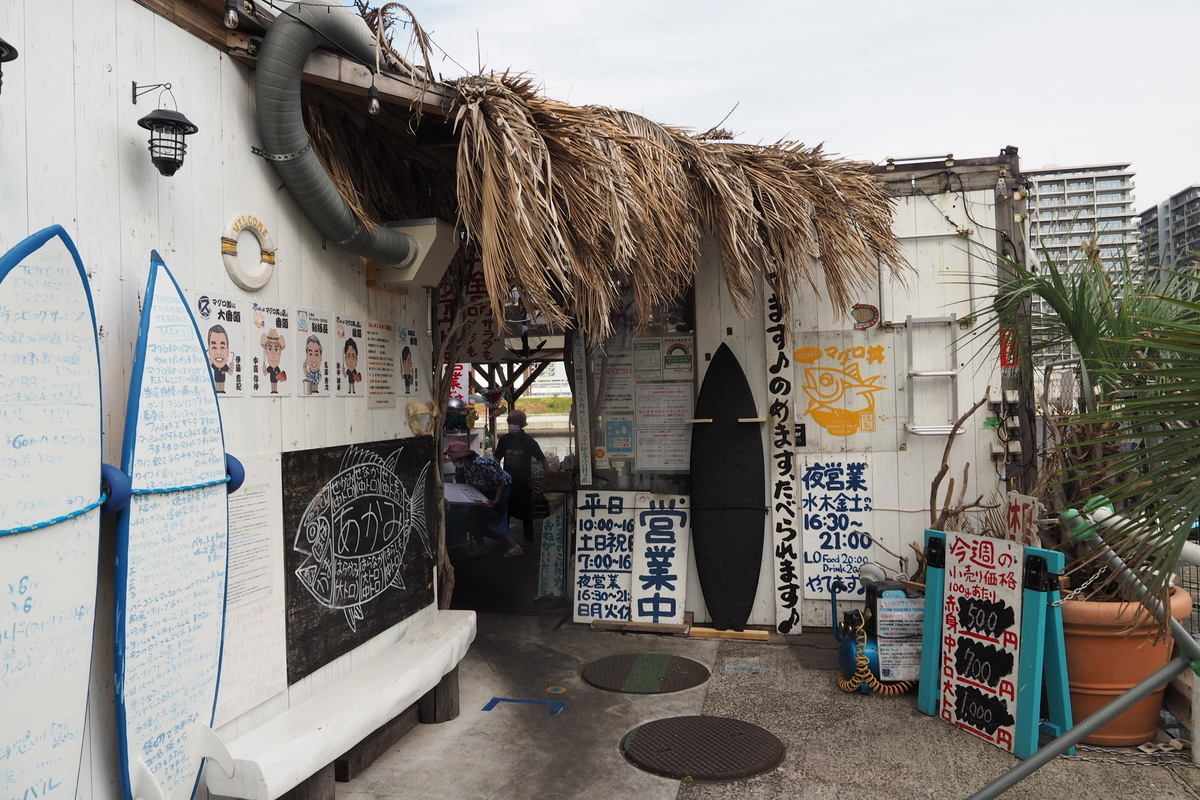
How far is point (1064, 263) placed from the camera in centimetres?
436

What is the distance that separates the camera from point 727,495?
238 inches

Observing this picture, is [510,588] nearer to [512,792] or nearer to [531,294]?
[512,792]

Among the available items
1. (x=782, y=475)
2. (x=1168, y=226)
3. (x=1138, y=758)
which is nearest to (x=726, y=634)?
(x=782, y=475)

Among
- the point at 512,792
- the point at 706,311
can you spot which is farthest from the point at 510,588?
the point at 512,792

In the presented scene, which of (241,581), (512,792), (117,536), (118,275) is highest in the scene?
(118,275)

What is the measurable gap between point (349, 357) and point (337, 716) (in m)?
1.64

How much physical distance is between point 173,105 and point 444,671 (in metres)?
2.86

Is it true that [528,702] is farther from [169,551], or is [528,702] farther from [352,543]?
[169,551]

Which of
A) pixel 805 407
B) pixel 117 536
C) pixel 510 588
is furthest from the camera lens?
pixel 510 588

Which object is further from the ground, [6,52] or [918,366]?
[6,52]

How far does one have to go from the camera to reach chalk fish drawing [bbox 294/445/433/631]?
3.72 meters

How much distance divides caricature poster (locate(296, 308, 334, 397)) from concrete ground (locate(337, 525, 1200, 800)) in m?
1.85

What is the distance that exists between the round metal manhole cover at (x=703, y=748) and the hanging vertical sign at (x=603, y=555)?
172 cm

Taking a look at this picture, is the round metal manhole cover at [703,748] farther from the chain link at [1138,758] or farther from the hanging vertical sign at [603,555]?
the hanging vertical sign at [603,555]
